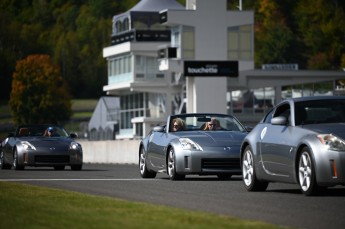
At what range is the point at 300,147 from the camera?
1745 centimetres

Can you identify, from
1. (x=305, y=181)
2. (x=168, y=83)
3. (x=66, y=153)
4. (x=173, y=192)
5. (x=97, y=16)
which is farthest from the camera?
(x=97, y=16)

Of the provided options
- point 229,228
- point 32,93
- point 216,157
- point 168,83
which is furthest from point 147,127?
point 229,228

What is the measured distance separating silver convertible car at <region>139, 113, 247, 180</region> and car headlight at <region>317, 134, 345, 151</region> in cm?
627

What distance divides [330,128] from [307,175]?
695 millimetres

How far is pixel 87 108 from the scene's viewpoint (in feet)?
607

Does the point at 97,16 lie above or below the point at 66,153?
above

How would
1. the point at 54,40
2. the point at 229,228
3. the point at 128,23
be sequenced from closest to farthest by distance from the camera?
the point at 229,228
the point at 128,23
the point at 54,40

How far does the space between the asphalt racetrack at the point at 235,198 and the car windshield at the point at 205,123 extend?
87.1 inches

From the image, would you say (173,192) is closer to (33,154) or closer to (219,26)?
(33,154)

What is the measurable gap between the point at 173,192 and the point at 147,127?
9017 cm

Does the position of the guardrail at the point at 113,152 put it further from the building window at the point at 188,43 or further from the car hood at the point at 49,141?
the building window at the point at 188,43

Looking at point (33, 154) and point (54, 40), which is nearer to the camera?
point (33, 154)

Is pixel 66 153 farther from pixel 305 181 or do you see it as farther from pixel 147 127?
pixel 147 127

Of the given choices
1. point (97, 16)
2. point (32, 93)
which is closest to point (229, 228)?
point (32, 93)
